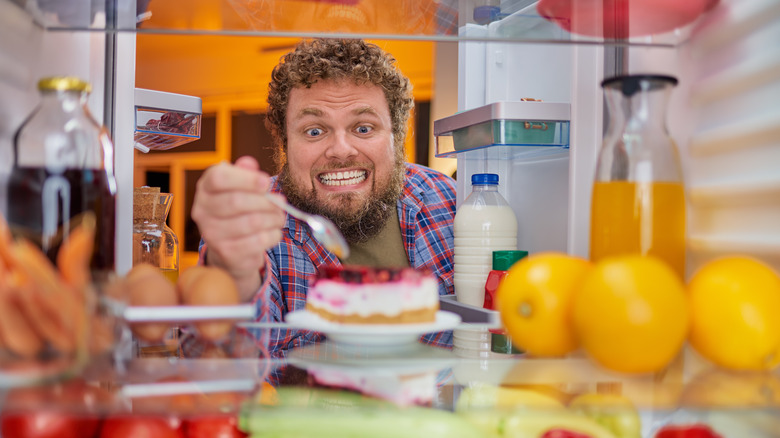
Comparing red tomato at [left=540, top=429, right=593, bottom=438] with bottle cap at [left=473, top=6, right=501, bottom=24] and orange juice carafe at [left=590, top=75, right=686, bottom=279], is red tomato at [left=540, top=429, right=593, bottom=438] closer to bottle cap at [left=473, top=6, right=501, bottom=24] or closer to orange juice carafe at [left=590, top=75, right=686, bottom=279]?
orange juice carafe at [left=590, top=75, right=686, bottom=279]

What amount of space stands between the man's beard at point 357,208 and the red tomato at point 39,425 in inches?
51.5

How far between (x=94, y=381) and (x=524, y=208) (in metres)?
1.08

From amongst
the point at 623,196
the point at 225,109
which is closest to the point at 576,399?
the point at 623,196

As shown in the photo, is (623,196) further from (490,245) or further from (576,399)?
(490,245)

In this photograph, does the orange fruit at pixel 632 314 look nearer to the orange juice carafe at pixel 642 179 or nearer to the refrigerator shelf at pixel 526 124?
the orange juice carafe at pixel 642 179

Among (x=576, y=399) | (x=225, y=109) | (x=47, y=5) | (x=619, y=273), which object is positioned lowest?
(x=576, y=399)

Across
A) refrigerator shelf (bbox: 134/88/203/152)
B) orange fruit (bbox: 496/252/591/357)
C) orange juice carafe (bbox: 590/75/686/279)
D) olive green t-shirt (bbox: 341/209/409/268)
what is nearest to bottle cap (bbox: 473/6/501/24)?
orange juice carafe (bbox: 590/75/686/279)

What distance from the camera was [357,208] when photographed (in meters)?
1.87

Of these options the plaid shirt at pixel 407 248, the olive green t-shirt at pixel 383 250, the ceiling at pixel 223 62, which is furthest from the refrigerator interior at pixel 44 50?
the ceiling at pixel 223 62

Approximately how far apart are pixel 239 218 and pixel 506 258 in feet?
1.77

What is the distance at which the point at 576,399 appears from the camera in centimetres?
53

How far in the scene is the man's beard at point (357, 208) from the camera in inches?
73.6

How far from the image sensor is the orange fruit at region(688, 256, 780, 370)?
22.2 inches

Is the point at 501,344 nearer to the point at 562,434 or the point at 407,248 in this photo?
the point at 562,434
